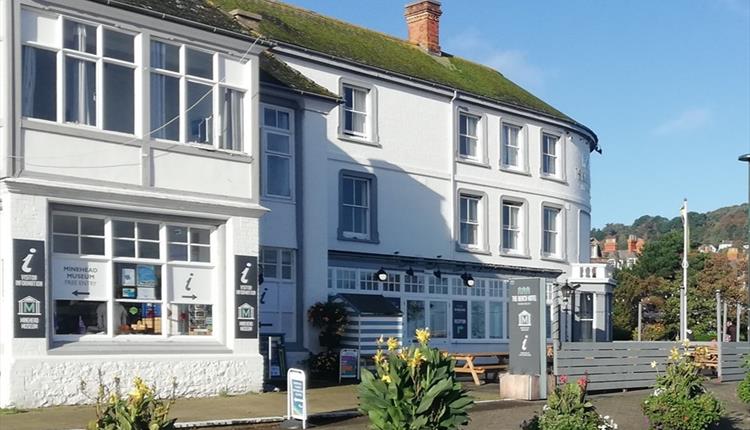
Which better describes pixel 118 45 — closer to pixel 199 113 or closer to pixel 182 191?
pixel 199 113

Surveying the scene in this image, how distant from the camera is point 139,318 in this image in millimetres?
17688

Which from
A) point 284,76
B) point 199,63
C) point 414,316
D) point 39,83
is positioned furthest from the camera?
point 414,316

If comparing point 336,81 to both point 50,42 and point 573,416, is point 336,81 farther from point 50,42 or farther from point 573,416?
point 573,416

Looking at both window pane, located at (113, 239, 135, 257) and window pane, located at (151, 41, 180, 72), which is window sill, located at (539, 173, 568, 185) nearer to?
window pane, located at (151, 41, 180, 72)

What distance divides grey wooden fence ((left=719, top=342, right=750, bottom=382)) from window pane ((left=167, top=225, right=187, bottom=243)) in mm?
14196

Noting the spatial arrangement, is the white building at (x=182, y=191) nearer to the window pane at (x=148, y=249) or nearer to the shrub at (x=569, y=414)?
the window pane at (x=148, y=249)

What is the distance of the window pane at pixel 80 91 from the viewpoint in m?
16.9

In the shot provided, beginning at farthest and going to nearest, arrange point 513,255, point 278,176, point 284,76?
point 513,255
point 284,76
point 278,176

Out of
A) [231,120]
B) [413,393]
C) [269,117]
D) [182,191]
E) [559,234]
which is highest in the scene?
[269,117]

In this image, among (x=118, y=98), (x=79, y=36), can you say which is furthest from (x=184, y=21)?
(x=79, y=36)

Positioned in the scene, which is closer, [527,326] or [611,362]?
[527,326]

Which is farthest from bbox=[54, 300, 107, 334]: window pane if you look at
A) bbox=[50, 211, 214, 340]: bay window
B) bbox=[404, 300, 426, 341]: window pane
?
bbox=[404, 300, 426, 341]: window pane

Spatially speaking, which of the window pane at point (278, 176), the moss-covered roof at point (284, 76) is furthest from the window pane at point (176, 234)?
the moss-covered roof at point (284, 76)

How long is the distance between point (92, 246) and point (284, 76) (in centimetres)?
757
